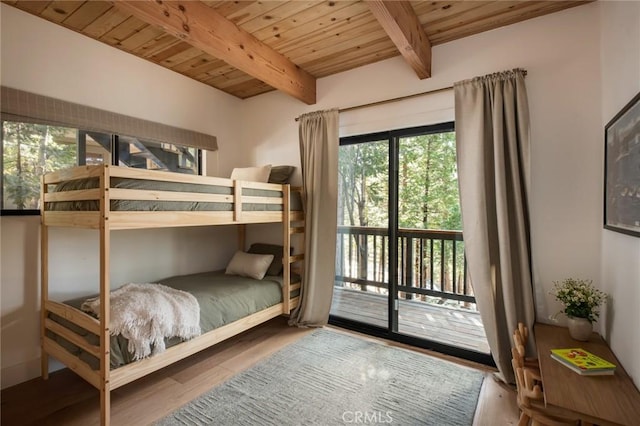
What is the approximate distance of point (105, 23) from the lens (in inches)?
87.0

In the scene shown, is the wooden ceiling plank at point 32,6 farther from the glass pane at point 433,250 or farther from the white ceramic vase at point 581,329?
the white ceramic vase at point 581,329

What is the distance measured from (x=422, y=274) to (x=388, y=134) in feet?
4.40

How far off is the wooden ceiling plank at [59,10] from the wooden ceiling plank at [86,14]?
0.08 feet

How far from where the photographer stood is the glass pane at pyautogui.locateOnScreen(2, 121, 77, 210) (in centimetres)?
208

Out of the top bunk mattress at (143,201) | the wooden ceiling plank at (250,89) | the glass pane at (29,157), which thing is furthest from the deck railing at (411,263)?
the glass pane at (29,157)

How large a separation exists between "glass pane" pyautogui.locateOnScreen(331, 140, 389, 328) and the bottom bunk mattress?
2.40 feet

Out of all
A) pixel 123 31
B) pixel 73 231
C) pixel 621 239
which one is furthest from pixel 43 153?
pixel 621 239

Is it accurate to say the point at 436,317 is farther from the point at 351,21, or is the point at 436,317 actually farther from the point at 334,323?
the point at 351,21

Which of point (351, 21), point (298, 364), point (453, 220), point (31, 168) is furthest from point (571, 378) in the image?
point (31, 168)

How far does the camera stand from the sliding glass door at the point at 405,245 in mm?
2514

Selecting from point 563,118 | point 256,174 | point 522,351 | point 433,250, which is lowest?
point 522,351

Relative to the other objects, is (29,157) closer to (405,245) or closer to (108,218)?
(108,218)

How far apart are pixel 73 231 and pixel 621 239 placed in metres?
3.55

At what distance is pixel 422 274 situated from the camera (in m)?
2.73
